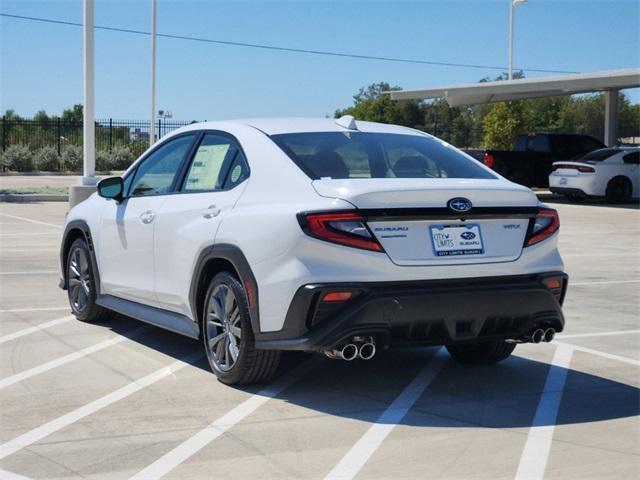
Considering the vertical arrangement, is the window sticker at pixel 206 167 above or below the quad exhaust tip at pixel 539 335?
above

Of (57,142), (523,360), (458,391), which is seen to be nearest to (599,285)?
(523,360)

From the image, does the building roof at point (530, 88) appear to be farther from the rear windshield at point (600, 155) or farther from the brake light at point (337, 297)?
the brake light at point (337, 297)

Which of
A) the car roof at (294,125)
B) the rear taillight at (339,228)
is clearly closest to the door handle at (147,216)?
the car roof at (294,125)

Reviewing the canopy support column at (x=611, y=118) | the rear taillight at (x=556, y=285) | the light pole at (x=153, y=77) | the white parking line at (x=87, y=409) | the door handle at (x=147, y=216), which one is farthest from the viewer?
the light pole at (x=153, y=77)

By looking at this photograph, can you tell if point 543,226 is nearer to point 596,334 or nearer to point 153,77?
point 596,334

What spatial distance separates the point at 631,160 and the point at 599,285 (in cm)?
1631

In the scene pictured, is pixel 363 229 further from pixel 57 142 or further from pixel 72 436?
pixel 57 142

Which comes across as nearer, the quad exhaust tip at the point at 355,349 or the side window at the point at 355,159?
the quad exhaust tip at the point at 355,349

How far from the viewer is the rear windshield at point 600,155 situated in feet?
86.3

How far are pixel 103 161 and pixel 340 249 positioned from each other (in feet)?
128

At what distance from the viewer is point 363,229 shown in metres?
5.61

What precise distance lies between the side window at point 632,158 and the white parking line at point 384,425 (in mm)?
20640

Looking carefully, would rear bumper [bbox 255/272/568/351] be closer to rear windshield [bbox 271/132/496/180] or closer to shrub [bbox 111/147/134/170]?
rear windshield [bbox 271/132/496/180]

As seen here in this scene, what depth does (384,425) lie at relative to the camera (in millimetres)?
5457
